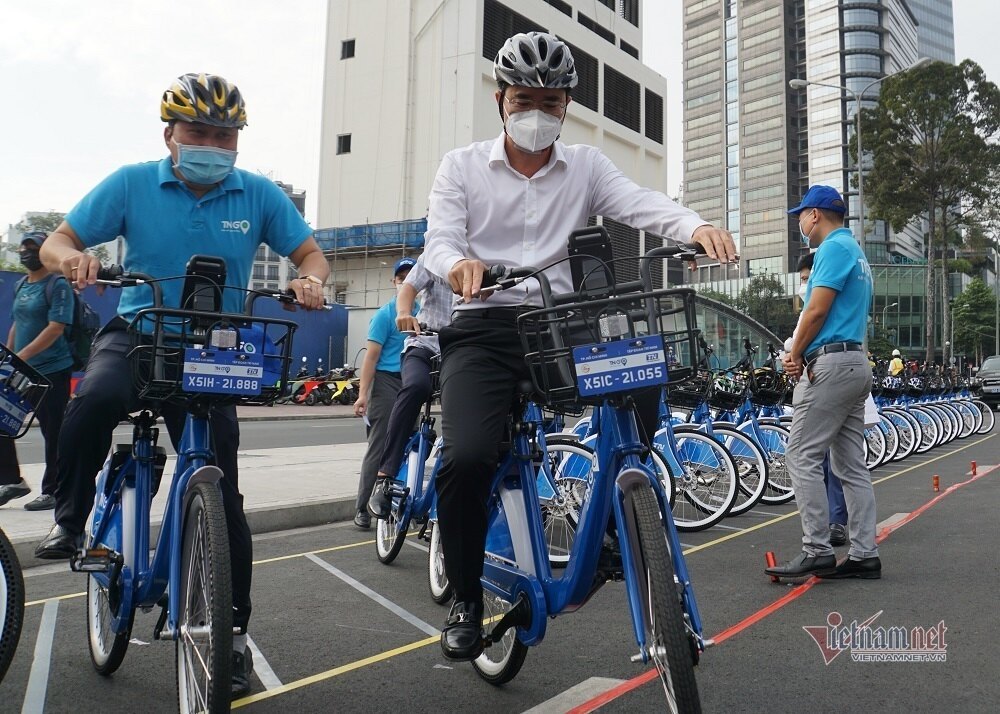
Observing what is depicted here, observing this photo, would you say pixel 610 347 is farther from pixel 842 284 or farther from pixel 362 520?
pixel 362 520

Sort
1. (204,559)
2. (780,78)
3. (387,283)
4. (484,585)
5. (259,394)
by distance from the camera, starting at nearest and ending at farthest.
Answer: (204,559) < (259,394) < (484,585) < (387,283) < (780,78)

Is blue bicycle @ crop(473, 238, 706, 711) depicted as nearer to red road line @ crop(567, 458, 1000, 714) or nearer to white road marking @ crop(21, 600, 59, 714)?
red road line @ crop(567, 458, 1000, 714)

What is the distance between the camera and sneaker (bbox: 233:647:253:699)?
2.96 m

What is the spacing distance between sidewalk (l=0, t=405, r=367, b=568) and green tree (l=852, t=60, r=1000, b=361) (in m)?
33.0

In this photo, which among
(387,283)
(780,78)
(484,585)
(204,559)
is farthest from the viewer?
(780,78)

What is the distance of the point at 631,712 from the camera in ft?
9.21

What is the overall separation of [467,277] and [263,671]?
1.78m

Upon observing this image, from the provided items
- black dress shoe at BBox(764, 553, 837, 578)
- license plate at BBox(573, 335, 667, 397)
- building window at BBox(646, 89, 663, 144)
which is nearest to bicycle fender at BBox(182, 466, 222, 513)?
license plate at BBox(573, 335, 667, 397)

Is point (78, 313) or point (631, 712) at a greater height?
point (78, 313)

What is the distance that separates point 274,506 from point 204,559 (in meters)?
4.29

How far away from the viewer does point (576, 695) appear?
299cm

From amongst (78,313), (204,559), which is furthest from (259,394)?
(78,313)

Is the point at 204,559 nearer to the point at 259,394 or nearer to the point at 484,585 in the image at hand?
the point at 259,394

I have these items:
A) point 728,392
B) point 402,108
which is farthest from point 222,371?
point 402,108
